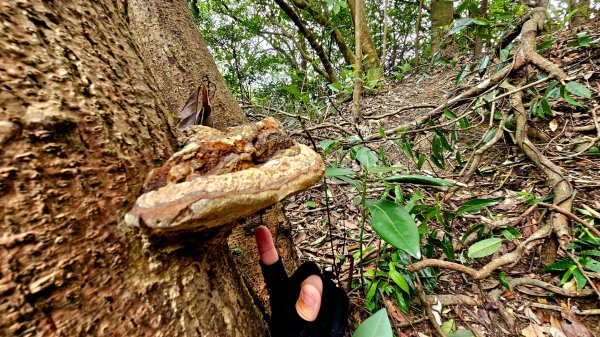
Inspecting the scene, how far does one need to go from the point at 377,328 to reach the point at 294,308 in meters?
0.21

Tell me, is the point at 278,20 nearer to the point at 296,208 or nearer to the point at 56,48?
the point at 296,208

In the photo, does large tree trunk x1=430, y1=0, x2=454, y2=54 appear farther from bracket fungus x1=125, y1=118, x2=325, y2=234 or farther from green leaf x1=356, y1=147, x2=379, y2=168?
bracket fungus x1=125, y1=118, x2=325, y2=234

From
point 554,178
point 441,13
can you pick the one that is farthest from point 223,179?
point 441,13

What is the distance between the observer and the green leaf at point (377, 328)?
694 millimetres

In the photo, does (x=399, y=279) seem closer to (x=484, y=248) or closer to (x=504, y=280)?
(x=484, y=248)

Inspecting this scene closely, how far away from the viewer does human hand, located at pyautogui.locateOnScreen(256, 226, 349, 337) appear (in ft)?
2.21

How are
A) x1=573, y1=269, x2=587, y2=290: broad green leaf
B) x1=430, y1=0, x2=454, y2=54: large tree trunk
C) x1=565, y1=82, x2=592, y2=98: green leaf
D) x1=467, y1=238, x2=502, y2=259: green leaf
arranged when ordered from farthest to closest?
x1=430, y1=0, x2=454, y2=54: large tree trunk, x1=565, y1=82, x2=592, y2=98: green leaf, x1=573, y1=269, x2=587, y2=290: broad green leaf, x1=467, y1=238, x2=502, y2=259: green leaf

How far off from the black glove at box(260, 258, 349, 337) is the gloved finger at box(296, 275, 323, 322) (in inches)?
0.5

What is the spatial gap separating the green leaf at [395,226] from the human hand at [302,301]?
0.20m

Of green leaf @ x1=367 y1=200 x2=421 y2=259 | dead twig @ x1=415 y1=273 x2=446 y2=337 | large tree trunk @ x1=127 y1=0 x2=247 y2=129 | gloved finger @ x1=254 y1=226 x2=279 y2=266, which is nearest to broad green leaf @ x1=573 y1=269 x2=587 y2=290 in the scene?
dead twig @ x1=415 y1=273 x2=446 y2=337

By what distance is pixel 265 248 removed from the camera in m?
0.81

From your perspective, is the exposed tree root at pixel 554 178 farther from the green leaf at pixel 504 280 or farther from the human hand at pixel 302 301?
the human hand at pixel 302 301

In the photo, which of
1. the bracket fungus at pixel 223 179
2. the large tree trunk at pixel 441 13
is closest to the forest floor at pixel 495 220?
the bracket fungus at pixel 223 179

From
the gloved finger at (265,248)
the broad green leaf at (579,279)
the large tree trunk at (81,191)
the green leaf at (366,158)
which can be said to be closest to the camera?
the large tree trunk at (81,191)
